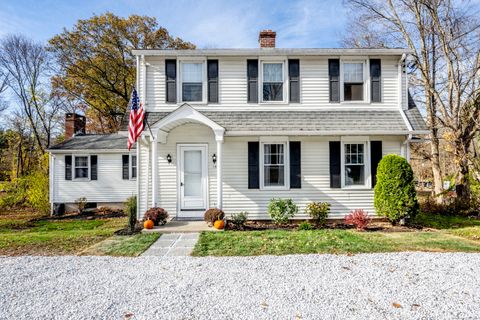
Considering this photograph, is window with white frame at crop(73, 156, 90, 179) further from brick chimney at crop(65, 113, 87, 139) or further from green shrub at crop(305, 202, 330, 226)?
green shrub at crop(305, 202, 330, 226)

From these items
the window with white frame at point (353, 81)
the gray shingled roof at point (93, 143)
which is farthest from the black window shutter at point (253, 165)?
the gray shingled roof at point (93, 143)

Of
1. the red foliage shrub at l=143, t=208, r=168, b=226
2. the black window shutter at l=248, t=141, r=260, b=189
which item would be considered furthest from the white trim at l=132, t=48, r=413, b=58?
the red foliage shrub at l=143, t=208, r=168, b=226

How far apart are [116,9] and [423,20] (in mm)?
18363

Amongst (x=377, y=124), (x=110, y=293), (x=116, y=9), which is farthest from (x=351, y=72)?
(x=116, y=9)

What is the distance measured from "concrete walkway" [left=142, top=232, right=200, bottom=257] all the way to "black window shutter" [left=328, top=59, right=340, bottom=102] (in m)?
6.32

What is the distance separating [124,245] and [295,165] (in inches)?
215

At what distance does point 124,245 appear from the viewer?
635 centimetres

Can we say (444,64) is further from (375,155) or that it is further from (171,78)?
(171,78)

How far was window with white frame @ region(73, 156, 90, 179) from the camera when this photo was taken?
14.3 m

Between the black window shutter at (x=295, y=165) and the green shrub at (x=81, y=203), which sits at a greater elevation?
the black window shutter at (x=295, y=165)

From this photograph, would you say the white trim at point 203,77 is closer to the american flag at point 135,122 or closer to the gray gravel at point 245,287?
the american flag at point 135,122

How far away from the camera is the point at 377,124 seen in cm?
882

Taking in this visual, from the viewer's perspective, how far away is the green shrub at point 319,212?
8305mm

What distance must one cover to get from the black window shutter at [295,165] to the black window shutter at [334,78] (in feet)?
6.99
